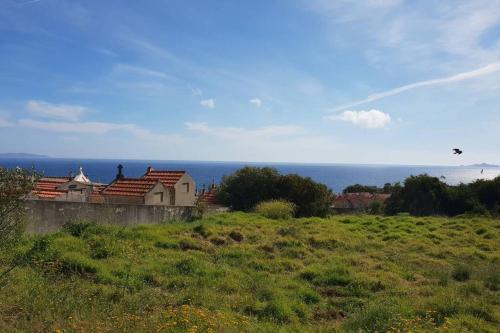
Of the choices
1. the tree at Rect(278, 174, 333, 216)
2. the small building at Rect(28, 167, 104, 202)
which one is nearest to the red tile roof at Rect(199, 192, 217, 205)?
the tree at Rect(278, 174, 333, 216)

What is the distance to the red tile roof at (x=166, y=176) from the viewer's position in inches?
1041

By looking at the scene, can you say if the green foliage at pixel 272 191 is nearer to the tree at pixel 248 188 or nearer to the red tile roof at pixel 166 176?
the tree at pixel 248 188

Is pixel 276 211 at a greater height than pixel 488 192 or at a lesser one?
lesser

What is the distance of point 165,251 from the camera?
12.5m

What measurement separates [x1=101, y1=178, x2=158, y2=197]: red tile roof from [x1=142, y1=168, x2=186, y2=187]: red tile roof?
2315mm

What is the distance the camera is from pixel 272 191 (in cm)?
2717

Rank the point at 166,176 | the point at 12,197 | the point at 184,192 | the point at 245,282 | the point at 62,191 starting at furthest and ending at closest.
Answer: the point at 184,192, the point at 166,176, the point at 62,191, the point at 245,282, the point at 12,197

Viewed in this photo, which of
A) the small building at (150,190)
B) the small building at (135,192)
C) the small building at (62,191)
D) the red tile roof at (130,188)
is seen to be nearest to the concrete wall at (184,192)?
the small building at (150,190)

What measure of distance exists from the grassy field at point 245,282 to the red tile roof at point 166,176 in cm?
1004

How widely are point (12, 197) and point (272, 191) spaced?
21623mm

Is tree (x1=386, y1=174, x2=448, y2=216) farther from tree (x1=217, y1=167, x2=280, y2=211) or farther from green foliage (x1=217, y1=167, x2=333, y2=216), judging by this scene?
tree (x1=217, y1=167, x2=280, y2=211)

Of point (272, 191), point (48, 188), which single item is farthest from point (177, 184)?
point (48, 188)

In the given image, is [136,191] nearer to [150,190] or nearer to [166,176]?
[150,190]

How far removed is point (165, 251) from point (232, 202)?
15628mm
